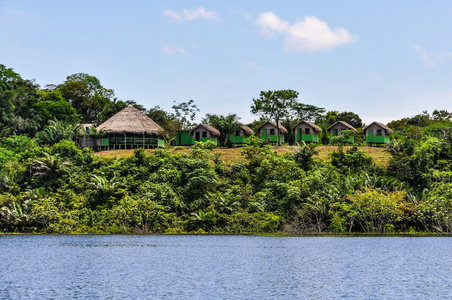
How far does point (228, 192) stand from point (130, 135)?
18.7 m

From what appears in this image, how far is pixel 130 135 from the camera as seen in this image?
56531 millimetres

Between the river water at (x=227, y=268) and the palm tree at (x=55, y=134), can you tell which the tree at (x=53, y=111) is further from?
the river water at (x=227, y=268)

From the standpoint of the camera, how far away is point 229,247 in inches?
1127

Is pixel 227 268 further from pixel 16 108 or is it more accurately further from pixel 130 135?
pixel 16 108

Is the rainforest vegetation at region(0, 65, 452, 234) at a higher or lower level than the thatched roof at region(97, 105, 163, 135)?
lower

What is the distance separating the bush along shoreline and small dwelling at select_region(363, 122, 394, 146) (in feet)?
43.8

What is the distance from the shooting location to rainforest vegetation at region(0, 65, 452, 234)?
36.5m

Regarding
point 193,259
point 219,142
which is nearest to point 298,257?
point 193,259

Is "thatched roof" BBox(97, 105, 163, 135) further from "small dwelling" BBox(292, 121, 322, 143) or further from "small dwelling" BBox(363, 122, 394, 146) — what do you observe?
"small dwelling" BBox(363, 122, 394, 146)

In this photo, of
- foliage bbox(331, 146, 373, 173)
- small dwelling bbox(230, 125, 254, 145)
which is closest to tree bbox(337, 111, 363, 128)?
small dwelling bbox(230, 125, 254, 145)

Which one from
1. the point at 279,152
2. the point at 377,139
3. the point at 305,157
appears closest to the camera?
the point at 305,157

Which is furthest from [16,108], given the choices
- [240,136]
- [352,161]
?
[352,161]

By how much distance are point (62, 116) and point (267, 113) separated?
74.6 feet

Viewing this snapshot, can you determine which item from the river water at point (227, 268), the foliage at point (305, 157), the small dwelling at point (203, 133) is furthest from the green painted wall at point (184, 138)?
the river water at point (227, 268)
